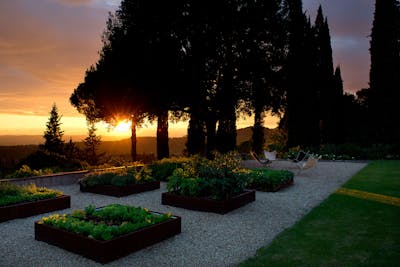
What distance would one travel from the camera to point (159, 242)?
6.09m

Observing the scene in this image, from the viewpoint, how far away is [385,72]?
28.8 m

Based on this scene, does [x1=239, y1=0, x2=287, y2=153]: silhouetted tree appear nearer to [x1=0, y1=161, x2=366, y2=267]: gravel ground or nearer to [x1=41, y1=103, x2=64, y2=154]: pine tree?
[x1=0, y1=161, x2=366, y2=267]: gravel ground

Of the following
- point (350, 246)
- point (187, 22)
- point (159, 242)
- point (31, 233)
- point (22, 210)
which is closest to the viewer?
point (350, 246)

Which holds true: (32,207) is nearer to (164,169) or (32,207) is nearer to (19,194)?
(19,194)

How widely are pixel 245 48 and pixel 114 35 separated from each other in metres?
8.34

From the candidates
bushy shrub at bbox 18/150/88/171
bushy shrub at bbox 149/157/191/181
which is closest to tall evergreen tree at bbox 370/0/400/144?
bushy shrub at bbox 149/157/191/181

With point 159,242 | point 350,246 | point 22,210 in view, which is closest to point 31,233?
point 22,210

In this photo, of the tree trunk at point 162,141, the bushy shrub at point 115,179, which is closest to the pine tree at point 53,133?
the tree trunk at point 162,141

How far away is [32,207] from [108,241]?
3776 millimetres

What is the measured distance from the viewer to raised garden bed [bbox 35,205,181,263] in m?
5.16

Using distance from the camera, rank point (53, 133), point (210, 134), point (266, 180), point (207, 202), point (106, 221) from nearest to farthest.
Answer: point (106, 221)
point (207, 202)
point (266, 180)
point (210, 134)
point (53, 133)

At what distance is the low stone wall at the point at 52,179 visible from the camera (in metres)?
10.9

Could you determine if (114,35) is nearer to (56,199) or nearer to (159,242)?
(56,199)

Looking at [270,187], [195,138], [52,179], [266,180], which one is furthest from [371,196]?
[195,138]
